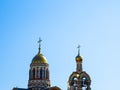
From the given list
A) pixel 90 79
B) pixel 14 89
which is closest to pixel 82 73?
pixel 90 79

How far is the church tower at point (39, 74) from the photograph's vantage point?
58.9 metres

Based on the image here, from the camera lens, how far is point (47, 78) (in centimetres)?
5981

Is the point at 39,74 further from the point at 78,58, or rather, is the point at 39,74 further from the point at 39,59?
the point at 78,58

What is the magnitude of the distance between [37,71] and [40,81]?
159cm

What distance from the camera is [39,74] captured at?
196ft

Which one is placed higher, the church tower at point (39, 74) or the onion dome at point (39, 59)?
the onion dome at point (39, 59)

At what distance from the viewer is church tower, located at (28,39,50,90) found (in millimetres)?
58906

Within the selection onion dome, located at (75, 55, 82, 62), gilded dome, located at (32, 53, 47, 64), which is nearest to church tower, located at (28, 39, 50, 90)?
gilded dome, located at (32, 53, 47, 64)

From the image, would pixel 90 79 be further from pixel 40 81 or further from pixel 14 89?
pixel 14 89

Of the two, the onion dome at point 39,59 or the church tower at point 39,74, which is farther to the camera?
the onion dome at point 39,59

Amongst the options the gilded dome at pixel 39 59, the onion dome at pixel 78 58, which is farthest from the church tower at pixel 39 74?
the onion dome at pixel 78 58

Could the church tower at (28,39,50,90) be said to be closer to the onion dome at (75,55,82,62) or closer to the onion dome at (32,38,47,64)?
the onion dome at (32,38,47,64)

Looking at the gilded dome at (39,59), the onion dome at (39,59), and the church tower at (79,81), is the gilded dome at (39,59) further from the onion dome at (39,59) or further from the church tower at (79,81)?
the church tower at (79,81)

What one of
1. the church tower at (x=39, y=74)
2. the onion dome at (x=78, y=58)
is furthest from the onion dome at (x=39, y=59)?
the onion dome at (x=78, y=58)
